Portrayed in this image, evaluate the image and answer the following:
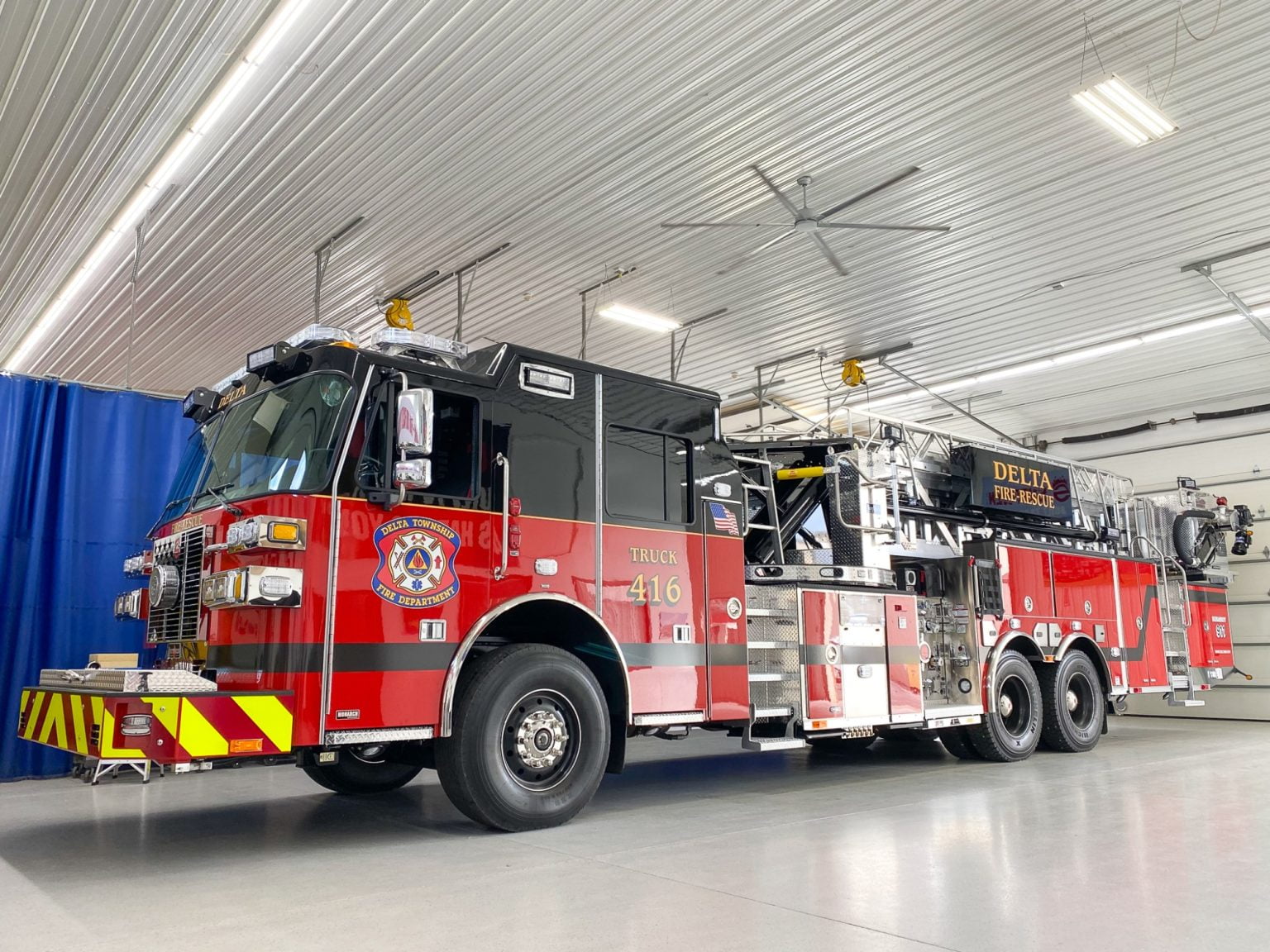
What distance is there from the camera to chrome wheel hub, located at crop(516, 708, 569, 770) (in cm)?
582

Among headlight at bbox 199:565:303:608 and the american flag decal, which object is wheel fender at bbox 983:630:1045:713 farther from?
headlight at bbox 199:565:303:608

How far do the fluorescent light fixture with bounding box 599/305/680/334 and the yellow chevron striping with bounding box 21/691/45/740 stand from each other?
10.1m

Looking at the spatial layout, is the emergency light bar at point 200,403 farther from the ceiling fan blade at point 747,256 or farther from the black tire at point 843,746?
the black tire at point 843,746

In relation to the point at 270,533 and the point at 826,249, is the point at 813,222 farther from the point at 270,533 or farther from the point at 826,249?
the point at 270,533

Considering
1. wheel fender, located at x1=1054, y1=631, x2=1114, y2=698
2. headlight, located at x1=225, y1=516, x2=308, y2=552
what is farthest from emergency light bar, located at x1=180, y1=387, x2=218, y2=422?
wheel fender, located at x1=1054, y1=631, x2=1114, y2=698

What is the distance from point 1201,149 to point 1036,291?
3788 mm

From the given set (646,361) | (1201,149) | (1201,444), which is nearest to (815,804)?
(1201,149)

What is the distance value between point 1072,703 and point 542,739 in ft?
24.4

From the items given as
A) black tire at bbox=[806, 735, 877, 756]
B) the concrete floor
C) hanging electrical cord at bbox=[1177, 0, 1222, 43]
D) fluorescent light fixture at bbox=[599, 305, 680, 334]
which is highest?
hanging electrical cord at bbox=[1177, 0, 1222, 43]

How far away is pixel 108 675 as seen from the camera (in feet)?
16.1

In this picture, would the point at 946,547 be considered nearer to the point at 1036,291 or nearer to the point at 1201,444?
the point at 1036,291

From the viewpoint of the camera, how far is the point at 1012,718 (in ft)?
33.0

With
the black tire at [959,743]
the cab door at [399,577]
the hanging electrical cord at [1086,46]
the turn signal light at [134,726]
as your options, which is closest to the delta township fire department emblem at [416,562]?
the cab door at [399,577]

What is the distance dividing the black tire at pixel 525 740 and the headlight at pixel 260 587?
1.22 metres
